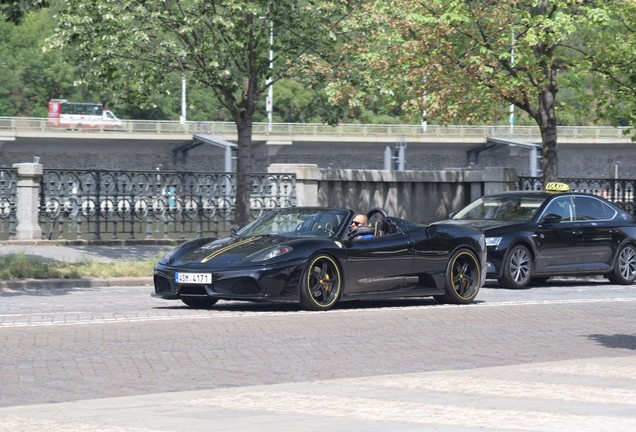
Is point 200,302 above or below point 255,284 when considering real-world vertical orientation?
below

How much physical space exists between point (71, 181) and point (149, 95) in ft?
9.76

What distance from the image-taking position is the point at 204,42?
23.4 meters

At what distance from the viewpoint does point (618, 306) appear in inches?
647

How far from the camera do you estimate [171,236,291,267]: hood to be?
45.8 ft

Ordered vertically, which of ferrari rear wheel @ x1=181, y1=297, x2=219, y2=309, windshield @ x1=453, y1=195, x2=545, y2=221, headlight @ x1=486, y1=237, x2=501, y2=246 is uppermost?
windshield @ x1=453, y1=195, x2=545, y2=221

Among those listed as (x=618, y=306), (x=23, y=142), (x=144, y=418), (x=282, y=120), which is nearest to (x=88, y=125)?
(x=23, y=142)

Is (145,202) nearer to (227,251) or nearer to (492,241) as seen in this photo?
(492,241)

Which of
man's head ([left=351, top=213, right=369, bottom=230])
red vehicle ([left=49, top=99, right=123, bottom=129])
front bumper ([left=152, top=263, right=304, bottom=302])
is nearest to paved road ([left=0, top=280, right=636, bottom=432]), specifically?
front bumper ([left=152, top=263, right=304, bottom=302])

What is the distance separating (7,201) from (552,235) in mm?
11848

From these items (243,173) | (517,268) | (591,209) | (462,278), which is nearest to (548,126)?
(591,209)

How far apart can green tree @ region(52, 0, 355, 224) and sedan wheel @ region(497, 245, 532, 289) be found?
6715 millimetres

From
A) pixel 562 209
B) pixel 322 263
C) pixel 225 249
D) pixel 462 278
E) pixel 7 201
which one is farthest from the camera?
pixel 7 201

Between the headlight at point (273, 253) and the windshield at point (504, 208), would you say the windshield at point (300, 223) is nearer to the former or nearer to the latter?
the headlight at point (273, 253)

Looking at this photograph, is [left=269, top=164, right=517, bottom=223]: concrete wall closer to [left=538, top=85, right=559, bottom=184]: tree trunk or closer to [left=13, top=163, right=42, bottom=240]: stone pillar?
[left=538, top=85, right=559, bottom=184]: tree trunk
